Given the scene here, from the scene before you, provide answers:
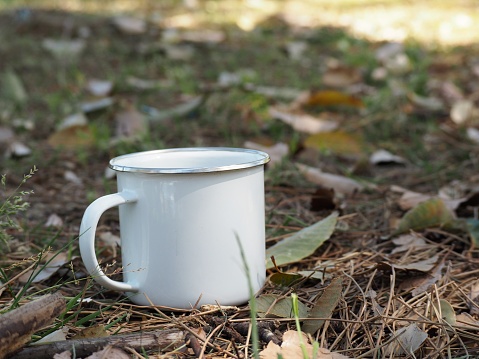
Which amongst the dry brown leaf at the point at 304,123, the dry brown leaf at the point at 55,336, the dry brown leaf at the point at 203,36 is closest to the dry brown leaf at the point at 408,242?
the dry brown leaf at the point at 55,336

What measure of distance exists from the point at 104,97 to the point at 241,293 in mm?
1833

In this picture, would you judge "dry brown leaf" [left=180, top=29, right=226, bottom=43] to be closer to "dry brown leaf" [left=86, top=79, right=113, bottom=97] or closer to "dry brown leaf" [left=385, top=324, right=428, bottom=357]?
"dry brown leaf" [left=86, top=79, right=113, bottom=97]

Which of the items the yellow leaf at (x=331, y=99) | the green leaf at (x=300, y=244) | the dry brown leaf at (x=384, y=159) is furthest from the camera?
the yellow leaf at (x=331, y=99)

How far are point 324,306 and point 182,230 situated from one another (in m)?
0.28

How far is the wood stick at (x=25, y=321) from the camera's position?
3.00ft

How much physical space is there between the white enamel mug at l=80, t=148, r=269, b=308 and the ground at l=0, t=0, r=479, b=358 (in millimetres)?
37

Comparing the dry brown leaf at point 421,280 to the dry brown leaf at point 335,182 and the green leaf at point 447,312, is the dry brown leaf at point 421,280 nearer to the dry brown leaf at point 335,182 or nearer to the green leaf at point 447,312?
the green leaf at point 447,312

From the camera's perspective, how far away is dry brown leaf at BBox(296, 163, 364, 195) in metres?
1.84

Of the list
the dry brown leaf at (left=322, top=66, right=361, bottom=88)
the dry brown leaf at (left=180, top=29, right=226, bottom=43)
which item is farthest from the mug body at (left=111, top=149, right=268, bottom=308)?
the dry brown leaf at (left=180, top=29, right=226, bottom=43)

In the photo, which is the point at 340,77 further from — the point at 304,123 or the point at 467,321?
the point at 467,321

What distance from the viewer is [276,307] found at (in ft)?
3.75

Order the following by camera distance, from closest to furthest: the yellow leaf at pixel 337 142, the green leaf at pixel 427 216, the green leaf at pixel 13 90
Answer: the green leaf at pixel 427 216, the yellow leaf at pixel 337 142, the green leaf at pixel 13 90

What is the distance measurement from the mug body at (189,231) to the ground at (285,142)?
0.13ft

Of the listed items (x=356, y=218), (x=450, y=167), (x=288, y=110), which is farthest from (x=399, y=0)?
(x=356, y=218)
